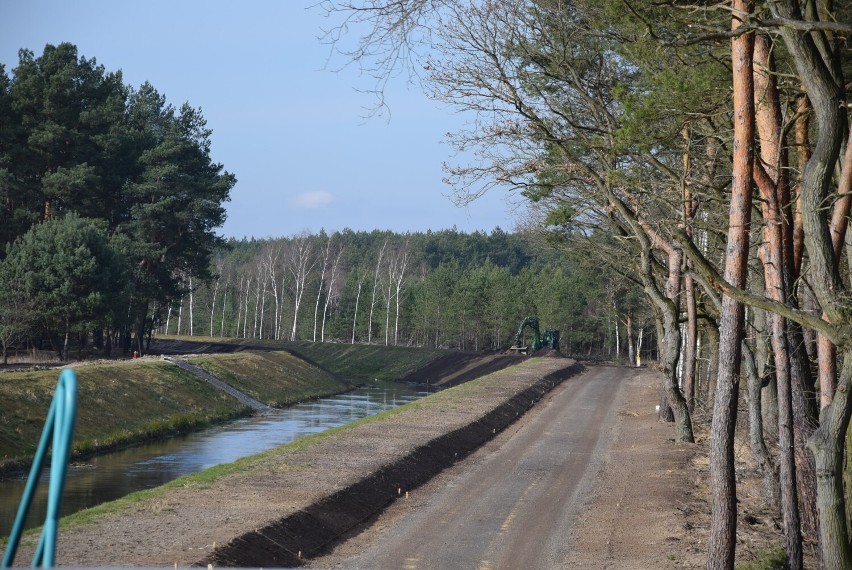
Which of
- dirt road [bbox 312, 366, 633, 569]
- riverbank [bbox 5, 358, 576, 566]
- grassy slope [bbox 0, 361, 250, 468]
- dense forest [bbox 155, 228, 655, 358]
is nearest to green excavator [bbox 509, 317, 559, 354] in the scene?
dense forest [bbox 155, 228, 655, 358]

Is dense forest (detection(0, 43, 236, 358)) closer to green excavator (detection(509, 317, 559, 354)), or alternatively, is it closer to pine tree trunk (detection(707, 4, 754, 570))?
green excavator (detection(509, 317, 559, 354))

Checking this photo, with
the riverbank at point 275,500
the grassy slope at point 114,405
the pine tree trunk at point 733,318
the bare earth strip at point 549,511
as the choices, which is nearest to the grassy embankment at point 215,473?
the riverbank at point 275,500

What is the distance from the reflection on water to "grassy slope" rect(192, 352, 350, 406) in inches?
97.4

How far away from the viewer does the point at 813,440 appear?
10789 mm

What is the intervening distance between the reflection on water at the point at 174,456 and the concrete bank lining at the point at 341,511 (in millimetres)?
6839

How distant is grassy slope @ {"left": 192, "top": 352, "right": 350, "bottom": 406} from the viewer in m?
50.7

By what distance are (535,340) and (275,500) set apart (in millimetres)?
65476

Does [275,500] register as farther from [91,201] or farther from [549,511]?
[91,201]

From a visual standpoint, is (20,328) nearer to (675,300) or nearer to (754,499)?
(675,300)

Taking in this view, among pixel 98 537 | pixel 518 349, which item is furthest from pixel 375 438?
pixel 518 349

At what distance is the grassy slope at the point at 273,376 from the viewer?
166ft

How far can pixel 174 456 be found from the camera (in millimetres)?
30797

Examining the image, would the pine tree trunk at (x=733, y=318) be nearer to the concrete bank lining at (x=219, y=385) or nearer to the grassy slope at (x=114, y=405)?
the grassy slope at (x=114, y=405)

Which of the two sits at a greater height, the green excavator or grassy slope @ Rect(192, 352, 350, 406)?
the green excavator
